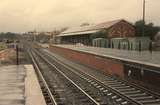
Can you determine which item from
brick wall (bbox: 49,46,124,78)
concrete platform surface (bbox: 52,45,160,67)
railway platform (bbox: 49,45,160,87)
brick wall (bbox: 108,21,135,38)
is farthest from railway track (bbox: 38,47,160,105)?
brick wall (bbox: 108,21,135,38)

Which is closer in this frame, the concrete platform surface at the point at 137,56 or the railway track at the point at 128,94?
the railway track at the point at 128,94

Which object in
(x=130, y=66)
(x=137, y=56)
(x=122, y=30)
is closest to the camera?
(x=130, y=66)

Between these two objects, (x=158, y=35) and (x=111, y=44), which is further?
(x=158, y=35)

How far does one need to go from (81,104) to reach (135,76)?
6160mm

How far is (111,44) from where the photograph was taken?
59844mm

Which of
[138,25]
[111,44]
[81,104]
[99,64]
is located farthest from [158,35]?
[81,104]

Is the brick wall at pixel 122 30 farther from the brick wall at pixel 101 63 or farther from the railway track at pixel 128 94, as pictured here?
the railway track at pixel 128 94

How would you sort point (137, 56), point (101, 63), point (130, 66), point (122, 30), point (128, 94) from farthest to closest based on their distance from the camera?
point (122, 30), point (101, 63), point (137, 56), point (130, 66), point (128, 94)

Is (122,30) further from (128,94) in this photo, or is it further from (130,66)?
(128,94)

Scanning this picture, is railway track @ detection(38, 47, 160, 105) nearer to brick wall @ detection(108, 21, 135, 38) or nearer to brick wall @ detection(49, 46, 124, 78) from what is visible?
brick wall @ detection(49, 46, 124, 78)

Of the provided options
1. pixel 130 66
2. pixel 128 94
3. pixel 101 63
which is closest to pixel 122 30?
pixel 101 63

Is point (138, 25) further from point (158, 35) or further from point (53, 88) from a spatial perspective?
point (53, 88)

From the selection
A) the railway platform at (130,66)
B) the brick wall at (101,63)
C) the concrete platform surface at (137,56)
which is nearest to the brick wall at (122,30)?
the brick wall at (101,63)

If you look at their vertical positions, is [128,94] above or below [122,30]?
below
